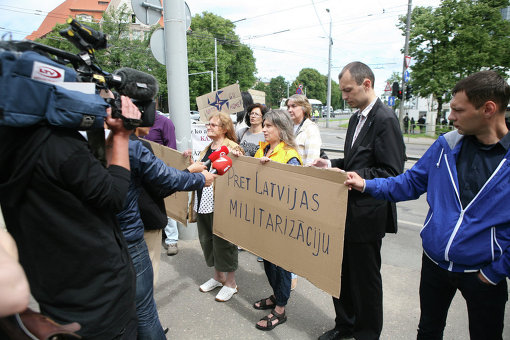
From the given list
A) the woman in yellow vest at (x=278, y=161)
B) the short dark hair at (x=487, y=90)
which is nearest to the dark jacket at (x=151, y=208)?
the woman in yellow vest at (x=278, y=161)

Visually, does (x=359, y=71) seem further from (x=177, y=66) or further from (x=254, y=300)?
(x=177, y=66)

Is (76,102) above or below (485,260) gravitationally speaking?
above

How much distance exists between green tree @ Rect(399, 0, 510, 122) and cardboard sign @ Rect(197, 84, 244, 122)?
20.1 meters

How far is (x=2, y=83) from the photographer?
95 centimetres

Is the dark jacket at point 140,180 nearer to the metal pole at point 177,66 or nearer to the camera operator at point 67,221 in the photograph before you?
the camera operator at point 67,221

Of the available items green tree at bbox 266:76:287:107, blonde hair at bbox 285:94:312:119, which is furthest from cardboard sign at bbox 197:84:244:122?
green tree at bbox 266:76:287:107

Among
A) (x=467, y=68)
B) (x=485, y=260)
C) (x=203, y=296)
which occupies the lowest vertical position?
(x=203, y=296)

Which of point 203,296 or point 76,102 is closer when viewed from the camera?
point 76,102

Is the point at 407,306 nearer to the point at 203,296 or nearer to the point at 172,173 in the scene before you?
the point at 203,296

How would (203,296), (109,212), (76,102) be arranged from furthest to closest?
(203,296) < (109,212) < (76,102)

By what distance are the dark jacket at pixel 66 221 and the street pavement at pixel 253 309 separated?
1.58 m

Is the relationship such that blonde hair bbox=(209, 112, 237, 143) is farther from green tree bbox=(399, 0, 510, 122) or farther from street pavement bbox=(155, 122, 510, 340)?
green tree bbox=(399, 0, 510, 122)

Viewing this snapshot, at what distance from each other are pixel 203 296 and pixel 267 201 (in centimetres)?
136

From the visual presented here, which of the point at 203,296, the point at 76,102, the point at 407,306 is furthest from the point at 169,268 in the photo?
the point at 76,102
